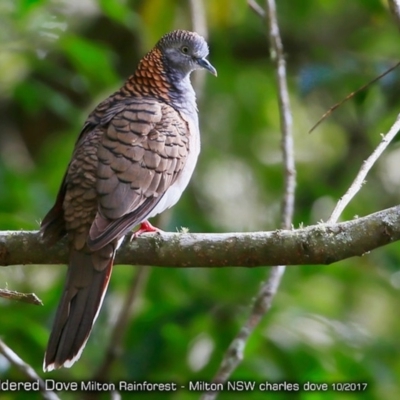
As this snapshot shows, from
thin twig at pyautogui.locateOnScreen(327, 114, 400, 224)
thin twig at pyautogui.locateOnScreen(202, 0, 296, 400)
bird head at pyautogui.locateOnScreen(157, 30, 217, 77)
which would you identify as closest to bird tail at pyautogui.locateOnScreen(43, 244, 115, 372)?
thin twig at pyautogui.locateOnScreen(202, 0, 296, 400)

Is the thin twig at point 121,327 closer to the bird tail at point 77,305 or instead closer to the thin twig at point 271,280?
the thin twig at point 271,280

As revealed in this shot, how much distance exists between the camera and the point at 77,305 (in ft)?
11.9

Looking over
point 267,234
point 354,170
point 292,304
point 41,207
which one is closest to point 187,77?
point 41,207

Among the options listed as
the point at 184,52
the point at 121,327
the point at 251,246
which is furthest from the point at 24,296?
the point at 184,52

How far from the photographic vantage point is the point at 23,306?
17.2 ft

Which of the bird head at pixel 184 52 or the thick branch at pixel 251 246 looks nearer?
the thick branch at pixel 251 246

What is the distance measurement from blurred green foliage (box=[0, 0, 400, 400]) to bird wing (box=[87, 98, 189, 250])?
1.87 feet

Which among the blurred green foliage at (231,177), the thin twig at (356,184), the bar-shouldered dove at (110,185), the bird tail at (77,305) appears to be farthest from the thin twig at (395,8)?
the bird tail at (77,305)

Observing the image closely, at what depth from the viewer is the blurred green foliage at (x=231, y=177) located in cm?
508

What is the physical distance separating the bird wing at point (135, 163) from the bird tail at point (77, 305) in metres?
0.14

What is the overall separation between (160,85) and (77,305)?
5.65ft

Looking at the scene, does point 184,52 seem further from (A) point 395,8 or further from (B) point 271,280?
(A) point 395,8

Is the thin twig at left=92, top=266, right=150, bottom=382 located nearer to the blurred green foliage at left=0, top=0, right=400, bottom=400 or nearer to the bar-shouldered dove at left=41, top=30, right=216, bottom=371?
the blurred green foliage at left=0, top=0, right=400, bottom=400

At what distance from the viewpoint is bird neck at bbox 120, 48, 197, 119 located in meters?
4.79
